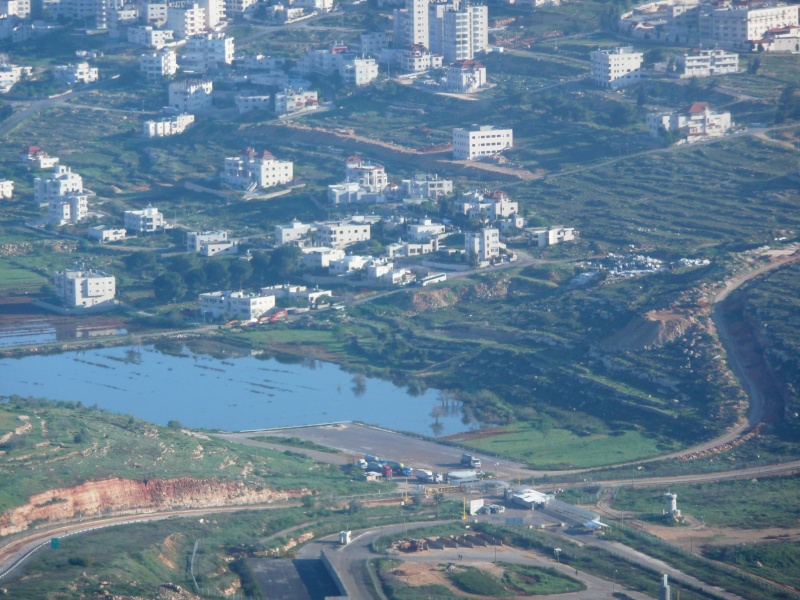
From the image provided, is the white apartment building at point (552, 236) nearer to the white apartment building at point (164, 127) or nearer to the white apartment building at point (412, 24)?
the white apartment building at point (164, 127)

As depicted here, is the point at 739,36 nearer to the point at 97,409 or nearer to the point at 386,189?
the point at 386,189

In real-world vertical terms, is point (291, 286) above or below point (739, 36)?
below

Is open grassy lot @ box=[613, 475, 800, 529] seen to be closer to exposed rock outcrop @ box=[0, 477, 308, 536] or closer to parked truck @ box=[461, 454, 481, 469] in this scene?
parked truck @ box=[461, 454, 481, 469]

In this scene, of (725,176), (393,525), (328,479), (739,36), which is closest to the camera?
(393,525)

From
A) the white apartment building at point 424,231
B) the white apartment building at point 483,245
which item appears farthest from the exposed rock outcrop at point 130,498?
the white apartment building at point 424,231

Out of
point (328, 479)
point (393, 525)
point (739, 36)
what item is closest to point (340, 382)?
point (328, 479)

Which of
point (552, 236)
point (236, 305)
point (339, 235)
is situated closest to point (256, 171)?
point (339, 235)
